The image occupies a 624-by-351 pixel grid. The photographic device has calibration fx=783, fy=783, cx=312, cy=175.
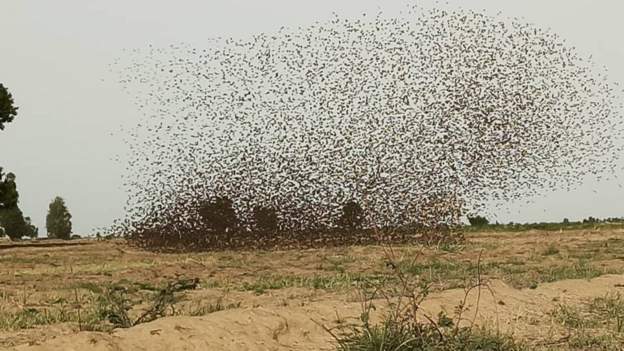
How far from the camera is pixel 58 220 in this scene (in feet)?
207

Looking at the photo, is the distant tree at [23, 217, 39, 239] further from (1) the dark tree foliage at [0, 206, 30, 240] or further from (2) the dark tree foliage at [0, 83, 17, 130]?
(2) the dark tree foliage at [0, 83, 17, 130]

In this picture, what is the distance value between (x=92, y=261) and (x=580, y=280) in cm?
1202

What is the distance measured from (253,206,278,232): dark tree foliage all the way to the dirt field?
502 centimetres

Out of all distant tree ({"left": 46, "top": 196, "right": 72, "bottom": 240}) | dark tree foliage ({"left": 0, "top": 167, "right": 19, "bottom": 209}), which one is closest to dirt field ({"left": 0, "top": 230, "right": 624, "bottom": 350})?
dark tree foliage ({"left": 0, "top": 167, "right": 19, "bottom": 209})

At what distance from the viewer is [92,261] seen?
18.5 meters

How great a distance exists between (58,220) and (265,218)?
4499 cm

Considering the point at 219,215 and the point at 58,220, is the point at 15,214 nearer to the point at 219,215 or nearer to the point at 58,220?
the point at 58,220

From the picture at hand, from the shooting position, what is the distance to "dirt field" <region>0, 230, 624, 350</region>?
6039 millimetres

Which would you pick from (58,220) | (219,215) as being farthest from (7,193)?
(58,220)

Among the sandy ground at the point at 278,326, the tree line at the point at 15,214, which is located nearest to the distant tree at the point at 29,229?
the tree line at the point at 15,214

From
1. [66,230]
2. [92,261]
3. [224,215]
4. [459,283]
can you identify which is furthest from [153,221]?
[66,230]

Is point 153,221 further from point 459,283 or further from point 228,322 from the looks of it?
point 228,322

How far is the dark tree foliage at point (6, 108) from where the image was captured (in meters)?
29.0

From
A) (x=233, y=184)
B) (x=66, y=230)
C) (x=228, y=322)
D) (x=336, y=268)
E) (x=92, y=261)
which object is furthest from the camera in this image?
(x=66, y=230)
